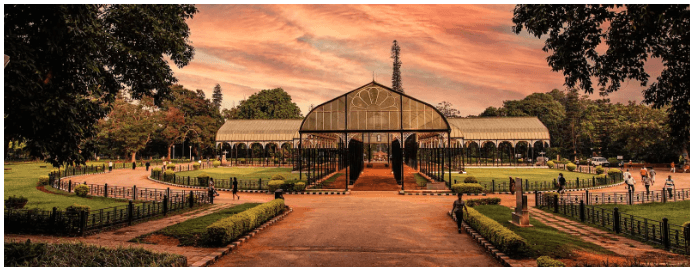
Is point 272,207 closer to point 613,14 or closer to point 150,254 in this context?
point 150,254

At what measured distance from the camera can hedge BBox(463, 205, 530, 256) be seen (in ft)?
32.8

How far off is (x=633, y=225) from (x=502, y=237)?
7049mm

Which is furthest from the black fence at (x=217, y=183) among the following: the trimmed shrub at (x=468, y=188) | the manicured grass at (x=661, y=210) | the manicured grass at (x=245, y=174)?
the manicured grass at (x=661, y=210)

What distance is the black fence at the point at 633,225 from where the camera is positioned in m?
11.2

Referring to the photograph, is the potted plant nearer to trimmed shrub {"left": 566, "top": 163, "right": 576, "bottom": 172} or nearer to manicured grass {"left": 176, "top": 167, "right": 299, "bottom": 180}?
manicured grass {"left": 176, "top": 167, "right": 299, "bottom": 180}

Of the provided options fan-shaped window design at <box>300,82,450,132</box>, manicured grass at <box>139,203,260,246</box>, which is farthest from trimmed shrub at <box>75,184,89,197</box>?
fan-shaped window design at <box>300,82,450,132</box>

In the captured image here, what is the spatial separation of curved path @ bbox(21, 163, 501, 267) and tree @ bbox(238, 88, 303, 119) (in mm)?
68224

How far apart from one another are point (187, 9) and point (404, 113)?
1655 centimetres

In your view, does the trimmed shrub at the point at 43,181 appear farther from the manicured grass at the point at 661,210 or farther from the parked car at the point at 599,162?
the parked car at the point at 599,162

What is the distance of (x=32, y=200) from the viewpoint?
22.1 metres

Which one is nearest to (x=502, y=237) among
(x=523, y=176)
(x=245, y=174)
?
(x=523, y=176)

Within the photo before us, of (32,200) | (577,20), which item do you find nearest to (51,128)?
(32,200)

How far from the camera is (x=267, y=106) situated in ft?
285

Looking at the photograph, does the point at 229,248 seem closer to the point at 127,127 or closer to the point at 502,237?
the point at 502,237
